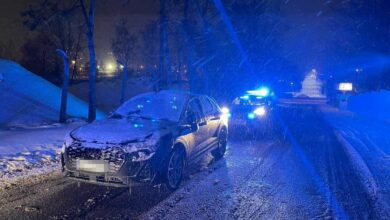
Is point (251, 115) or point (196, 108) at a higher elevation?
point (196, 108)

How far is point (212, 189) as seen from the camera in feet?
22.0

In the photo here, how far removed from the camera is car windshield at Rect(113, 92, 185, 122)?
7438mm

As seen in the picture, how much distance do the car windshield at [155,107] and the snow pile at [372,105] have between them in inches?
Result: 743

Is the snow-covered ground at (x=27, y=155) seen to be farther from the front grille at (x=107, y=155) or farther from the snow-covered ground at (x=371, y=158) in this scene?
the snow-covered ground at (x=371, y=158)

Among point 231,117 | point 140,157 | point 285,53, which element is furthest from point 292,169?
point 285,53

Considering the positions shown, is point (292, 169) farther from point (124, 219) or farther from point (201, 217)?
point (124, 219)

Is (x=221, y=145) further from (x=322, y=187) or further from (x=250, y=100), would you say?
(x=250, y=100)

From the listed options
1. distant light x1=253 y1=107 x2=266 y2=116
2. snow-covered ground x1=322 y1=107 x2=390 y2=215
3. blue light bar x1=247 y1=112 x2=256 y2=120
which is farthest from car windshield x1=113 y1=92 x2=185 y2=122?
distant light x1=253 y1=107 x2=266 y2=116

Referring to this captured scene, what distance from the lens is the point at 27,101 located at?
21.0 m

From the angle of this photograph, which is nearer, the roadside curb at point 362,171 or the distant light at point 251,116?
the roadside curb at point 362,171

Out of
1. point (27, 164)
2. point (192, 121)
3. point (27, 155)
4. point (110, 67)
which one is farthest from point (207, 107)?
point (110, 67)

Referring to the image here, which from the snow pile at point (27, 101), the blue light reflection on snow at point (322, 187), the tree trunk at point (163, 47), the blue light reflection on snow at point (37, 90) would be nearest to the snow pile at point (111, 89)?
the blue light reflection on snow at point (37, 90)

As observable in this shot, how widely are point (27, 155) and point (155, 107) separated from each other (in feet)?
12.8

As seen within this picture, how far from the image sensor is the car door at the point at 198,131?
7637 millimetres
